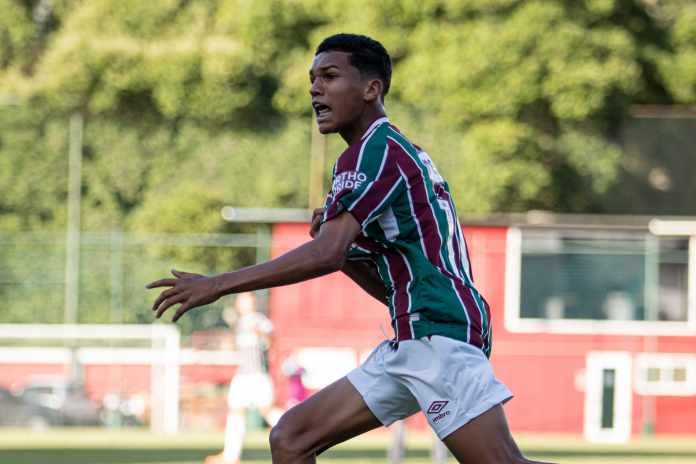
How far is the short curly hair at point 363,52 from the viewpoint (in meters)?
5.38

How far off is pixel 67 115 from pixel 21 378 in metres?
11.2

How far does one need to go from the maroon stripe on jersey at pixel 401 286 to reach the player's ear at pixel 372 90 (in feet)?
1.92

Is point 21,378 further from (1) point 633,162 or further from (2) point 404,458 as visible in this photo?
(1) point 633,162

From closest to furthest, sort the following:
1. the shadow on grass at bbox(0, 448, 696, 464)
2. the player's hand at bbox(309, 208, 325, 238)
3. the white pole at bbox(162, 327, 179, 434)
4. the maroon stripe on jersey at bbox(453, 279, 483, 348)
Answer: the maroon stripe on jersey at bbox(453, 279, 483, 348) → the player's hand at bbox(309, 208, 325, 238) → the shadow on grass at bbox(0, 448, 696, 464) → the white pole at bbox(162, 327, 179, 434)

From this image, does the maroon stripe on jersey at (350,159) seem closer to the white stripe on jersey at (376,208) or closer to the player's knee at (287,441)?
the white stripe on jersey at (376,208)

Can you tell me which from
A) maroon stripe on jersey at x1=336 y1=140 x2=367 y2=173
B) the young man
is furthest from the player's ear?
maroon stripe on jersey at x1=336 y1=140 x2=367 y2=173

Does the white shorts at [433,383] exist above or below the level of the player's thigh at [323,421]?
above

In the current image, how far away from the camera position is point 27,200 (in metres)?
33.1

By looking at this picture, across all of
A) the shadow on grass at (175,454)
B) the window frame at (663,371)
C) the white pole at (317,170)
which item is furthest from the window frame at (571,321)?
the white pole at (317,170)

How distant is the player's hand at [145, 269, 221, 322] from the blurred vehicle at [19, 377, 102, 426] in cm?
1731

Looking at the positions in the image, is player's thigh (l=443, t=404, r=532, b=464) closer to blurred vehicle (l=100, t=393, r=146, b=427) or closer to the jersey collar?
the jersey collar

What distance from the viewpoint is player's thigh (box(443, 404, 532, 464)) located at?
503cm

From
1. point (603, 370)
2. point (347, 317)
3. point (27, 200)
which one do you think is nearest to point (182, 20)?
point (27, 200)

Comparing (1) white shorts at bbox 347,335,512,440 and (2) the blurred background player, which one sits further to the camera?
(2) the blurred background player
